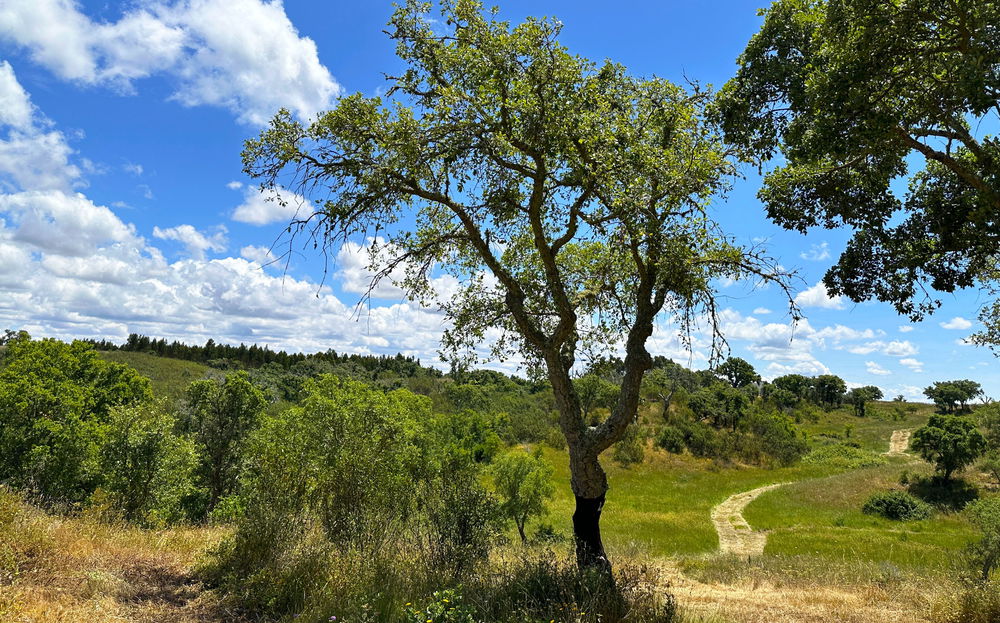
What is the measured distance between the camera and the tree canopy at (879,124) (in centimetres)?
579

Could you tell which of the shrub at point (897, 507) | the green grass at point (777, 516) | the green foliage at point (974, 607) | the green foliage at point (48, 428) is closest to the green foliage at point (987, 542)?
the green grass at point (777, 516)

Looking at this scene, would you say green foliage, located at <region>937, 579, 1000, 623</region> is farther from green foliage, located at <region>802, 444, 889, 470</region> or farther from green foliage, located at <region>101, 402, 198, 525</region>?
green foliage, located at <region>802, 444, 889, 470</region>

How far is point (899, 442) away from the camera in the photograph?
256 feet

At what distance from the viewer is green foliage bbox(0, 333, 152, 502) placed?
931 inches

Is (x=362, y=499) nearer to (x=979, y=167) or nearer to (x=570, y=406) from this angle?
(x=570, y=406)

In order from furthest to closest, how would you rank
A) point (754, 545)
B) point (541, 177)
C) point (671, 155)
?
point (754, 545) < point (541, 177) < point (671, 155)

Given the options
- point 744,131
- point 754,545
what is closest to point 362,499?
point 744,131

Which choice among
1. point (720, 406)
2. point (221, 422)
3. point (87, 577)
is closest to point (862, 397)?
point (720, 406)

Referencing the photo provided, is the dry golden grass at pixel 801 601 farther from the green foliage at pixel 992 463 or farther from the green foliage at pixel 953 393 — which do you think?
the green foliage at pixel 953 393

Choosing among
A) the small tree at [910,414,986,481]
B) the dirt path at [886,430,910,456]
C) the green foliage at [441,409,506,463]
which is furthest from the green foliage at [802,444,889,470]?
the green foliage at [441,409,506,463]

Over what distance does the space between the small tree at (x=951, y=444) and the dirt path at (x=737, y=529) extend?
13.2 metres

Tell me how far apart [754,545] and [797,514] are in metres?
→ 11.2

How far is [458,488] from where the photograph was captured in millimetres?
9758

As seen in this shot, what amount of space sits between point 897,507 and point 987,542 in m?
25.3
